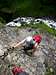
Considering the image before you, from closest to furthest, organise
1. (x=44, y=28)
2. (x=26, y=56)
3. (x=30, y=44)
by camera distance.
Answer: (x=30, y=44) < (x=26, y=56) < (x=44, y=28)

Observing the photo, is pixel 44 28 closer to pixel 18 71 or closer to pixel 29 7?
pixel 29 7

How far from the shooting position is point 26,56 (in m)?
6.00

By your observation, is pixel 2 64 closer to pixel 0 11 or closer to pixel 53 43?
pixel 53 43

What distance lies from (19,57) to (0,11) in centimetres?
353

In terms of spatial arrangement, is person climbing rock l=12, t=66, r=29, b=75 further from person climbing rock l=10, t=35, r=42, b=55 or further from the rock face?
person climbing rock l=10, t=35, r=42, b=55

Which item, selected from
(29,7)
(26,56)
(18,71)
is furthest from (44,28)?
(18,71)

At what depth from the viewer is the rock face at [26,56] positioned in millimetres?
5734

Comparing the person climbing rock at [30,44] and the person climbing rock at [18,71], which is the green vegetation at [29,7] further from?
the person climbing rock at [18,71]

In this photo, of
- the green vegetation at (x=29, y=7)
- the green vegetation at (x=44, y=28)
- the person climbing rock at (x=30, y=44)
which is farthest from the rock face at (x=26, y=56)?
the green vegetation at (x=29, y=7)

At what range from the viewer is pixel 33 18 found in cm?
883

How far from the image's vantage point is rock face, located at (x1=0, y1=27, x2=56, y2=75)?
18.8 feet

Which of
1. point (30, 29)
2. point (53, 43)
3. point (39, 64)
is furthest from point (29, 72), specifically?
point (30, 29)

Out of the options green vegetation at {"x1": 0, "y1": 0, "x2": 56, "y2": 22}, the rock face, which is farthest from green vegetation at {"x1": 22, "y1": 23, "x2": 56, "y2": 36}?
green vegetation at {"x1": 0, "y1": 0, "x2": 56, "y2": 22}

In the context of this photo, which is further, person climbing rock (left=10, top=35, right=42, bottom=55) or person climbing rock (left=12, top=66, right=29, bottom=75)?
person climbing rock (left=10, top=35, right=42, bottom=55)
